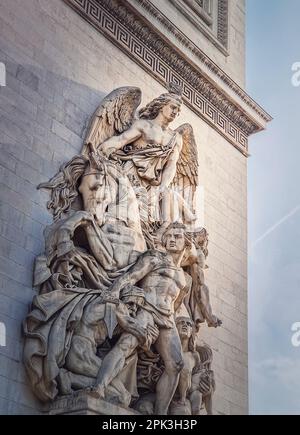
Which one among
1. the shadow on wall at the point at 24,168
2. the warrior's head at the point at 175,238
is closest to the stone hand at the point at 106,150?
the shadow on wall at the point at 24,168

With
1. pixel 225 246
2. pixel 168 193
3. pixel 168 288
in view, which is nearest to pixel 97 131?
pixel 168 193

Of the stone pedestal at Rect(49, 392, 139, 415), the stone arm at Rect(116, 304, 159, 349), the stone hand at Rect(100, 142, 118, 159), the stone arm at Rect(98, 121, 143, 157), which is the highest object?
the stone arm at Rect(98, 121, 143, 157)

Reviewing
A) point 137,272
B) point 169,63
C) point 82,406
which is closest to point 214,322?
point 137,272

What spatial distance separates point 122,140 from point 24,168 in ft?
5.42

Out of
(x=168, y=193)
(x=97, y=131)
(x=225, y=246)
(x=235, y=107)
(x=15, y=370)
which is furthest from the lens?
(x=235, y=107)

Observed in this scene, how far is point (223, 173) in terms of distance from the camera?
1262 cm

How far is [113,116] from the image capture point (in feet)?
34.2

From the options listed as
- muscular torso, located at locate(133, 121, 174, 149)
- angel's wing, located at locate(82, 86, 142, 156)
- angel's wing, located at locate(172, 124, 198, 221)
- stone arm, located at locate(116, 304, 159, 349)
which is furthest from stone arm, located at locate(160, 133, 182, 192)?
stone arm, located at locate(116, 304, 159, 349)

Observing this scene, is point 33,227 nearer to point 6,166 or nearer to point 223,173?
point 6,166

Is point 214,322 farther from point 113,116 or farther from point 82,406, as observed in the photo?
point 82,406

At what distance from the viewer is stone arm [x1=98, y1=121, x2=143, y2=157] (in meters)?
10.3

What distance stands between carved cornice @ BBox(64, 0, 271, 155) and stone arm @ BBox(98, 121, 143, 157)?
46.9 inches

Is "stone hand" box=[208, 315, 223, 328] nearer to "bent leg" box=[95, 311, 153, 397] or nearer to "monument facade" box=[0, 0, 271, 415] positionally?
"monument facade" box=[0, 0, 271, 415]

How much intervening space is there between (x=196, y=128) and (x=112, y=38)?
188 cm
